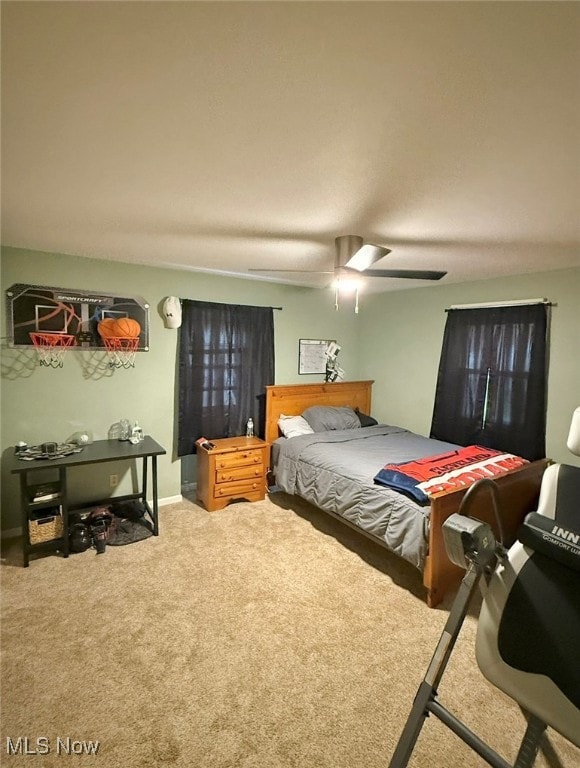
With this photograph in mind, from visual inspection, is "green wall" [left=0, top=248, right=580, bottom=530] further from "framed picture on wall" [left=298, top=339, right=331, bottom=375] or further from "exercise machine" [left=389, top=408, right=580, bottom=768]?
"exercise machine" [left=389, top=408, right=580, bottom=768]

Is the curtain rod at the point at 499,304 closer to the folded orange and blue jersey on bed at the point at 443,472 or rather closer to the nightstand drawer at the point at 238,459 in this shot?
the folded orange and blue jersey on bed at the point at 443,472

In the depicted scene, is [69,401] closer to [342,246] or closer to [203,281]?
[203,281]

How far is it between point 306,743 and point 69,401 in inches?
118

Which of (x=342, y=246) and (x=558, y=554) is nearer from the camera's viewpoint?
(x=558, y=554)

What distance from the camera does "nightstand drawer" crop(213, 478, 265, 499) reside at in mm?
3742

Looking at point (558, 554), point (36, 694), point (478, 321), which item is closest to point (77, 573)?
point (36, 694)

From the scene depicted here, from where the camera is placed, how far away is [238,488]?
152 inches

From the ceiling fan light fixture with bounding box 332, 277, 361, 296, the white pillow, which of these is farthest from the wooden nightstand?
the ceiling fan light fixture with bounding box 332, 277, 361, 296

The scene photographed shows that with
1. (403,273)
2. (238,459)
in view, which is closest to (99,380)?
(238,459)

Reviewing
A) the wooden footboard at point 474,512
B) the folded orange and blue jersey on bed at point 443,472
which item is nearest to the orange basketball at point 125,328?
the folded orange and blue jersey on bed at point 443,472

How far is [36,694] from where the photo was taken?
1762 millimetres

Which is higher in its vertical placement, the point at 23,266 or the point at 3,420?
the point at 23,266

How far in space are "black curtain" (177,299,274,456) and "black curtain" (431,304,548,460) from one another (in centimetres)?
207

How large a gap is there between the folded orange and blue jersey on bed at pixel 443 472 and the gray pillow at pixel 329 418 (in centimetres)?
135
